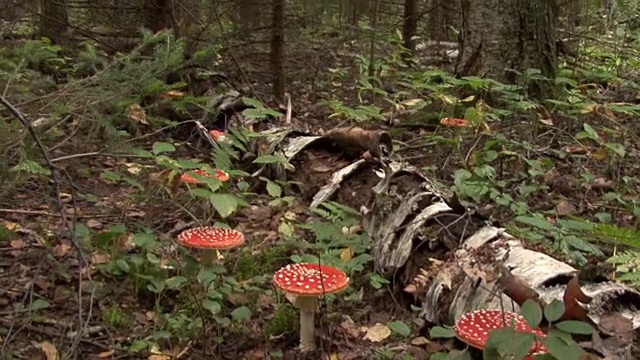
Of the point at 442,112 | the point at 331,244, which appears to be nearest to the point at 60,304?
the point at 331,244

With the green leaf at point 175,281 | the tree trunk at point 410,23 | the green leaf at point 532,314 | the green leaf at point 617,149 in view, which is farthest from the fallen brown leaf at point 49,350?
the tree trunk at point 410,23

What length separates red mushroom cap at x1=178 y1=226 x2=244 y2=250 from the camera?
152 inches

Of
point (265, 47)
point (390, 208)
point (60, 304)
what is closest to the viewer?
point (60, 304)

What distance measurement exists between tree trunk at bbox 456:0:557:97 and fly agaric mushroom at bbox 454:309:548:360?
13.9 ft

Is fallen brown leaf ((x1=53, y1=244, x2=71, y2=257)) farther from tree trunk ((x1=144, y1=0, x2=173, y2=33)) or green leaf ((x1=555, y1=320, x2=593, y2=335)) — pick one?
tree trunk ((x1=144, y1=0, x2=173, y2=33))

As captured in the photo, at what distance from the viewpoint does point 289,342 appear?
365cm

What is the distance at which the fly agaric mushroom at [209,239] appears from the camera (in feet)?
12.7

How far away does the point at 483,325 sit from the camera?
2.87m

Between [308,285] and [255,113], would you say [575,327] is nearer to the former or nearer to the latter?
[308,285]

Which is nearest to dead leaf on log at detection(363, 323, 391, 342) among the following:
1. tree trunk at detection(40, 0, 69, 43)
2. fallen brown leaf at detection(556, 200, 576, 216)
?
fallen brown leaf at detection(556, 200, 576, 216)

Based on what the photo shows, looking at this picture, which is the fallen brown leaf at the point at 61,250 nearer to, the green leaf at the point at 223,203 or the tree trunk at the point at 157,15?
the green leaf at the point at 223,203

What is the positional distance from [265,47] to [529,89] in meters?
4.08

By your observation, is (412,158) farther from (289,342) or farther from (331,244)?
(289,342)

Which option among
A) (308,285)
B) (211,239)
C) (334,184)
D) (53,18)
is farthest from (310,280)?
(53,18)
